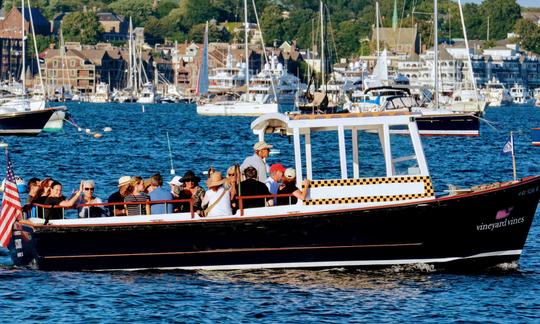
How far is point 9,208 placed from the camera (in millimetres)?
27297

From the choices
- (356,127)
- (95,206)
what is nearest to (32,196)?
(95,206)

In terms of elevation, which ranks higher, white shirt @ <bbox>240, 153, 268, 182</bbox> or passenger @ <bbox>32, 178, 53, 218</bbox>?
white shirt @ <bbox>240, 153, 268, 182</bbox>

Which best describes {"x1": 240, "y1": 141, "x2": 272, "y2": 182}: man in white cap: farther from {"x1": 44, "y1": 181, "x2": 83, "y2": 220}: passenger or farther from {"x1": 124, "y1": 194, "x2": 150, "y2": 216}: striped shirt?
{"x1": 44, "y1": 181, "x2": 83, "y2": 220}: passenger

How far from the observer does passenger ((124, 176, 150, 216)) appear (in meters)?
26.2

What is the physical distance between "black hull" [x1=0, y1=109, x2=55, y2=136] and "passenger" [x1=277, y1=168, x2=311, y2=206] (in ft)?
187

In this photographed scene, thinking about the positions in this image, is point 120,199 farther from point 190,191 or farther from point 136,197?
point 190,191

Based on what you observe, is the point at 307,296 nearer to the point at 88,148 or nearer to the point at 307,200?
the point at 307,200

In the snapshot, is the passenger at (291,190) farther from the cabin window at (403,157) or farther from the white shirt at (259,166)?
the cabin window at (403,157)

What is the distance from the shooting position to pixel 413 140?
2606 centimetres

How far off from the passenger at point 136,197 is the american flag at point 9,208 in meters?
2.08

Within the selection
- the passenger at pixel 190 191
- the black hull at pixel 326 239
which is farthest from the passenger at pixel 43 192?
the passenger at pixel 190 191

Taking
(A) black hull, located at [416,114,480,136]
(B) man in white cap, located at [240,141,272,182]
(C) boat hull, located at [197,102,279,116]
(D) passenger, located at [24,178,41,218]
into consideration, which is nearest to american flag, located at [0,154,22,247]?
(D) passenger, located at [24,178,41,218]

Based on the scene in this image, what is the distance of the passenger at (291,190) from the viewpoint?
25453 millimetres

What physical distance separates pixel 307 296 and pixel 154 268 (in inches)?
134
